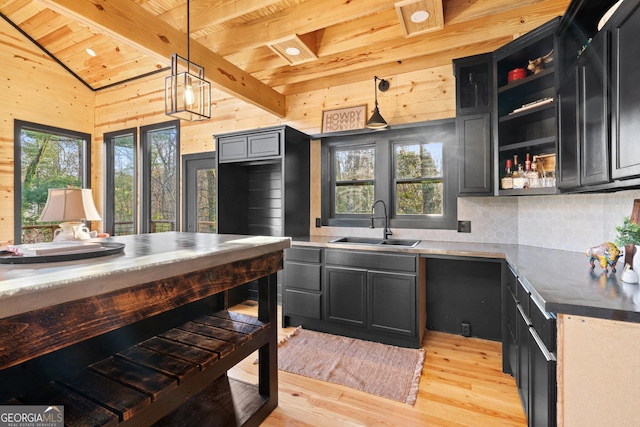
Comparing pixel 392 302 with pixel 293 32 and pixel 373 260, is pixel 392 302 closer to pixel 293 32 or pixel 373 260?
pixel 373 260

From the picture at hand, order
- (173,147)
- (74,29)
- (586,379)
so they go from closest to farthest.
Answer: (586,379) → (74,29) → (173,147)

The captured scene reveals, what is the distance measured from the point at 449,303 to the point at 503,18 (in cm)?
277

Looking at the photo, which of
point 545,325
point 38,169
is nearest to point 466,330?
point 545,325

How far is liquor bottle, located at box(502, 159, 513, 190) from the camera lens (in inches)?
109

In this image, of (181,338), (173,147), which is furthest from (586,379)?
(173,147)

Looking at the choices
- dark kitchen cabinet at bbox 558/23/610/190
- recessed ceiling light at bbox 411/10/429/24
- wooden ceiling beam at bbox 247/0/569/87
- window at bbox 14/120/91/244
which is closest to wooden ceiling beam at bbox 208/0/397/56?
recessed ceiling light at bbox 411/10/429/24

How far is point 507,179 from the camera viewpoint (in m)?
2.79

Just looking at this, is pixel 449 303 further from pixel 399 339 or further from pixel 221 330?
pixel 221 330

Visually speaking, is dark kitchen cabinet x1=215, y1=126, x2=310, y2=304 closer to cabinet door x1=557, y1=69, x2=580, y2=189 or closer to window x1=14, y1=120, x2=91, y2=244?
cabinet door x1=557, y1=69, x2=580, y2=189

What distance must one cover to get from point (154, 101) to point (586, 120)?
5.49 meters

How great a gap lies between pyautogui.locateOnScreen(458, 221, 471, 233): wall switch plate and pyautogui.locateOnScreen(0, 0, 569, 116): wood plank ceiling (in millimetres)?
1710

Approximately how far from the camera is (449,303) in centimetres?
331

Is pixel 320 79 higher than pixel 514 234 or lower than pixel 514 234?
higher

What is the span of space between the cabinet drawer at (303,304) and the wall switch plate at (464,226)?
1.64 m
